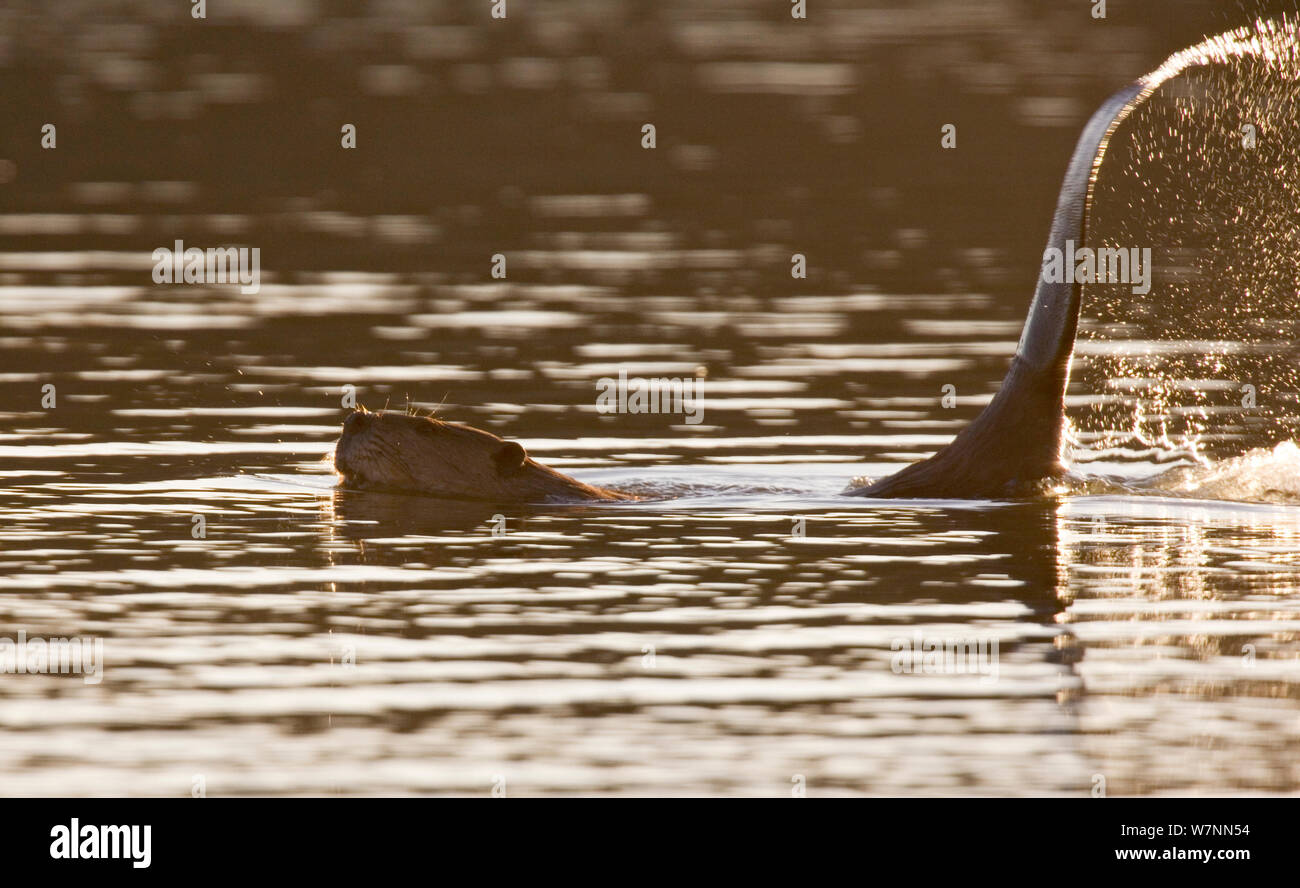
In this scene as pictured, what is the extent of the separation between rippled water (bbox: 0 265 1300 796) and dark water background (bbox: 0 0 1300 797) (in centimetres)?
3

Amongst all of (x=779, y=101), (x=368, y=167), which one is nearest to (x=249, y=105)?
(x=368, y=167)

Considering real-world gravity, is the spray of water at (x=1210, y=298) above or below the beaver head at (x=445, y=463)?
above

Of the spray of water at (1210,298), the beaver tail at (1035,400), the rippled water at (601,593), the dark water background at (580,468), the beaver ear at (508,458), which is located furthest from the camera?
the spray of water at (1210,298)

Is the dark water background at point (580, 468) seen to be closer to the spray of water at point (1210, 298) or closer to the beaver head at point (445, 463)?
the beaver head at point (445, 463)

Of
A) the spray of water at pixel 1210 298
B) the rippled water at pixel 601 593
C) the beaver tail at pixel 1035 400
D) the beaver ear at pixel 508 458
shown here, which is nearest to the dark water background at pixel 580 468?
the rippled water at pixel 601 593

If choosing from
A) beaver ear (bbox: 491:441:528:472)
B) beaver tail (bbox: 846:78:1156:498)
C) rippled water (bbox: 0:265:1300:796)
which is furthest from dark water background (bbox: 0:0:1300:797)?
beaver ear (bbox: 491:441:528:472)

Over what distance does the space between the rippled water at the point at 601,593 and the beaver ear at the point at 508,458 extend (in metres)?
0.30

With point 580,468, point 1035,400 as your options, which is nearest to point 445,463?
point 580,468

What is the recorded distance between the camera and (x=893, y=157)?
2784cm

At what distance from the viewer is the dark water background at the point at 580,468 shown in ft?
28.6

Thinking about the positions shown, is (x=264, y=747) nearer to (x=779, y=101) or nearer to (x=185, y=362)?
(x=185, y=362)

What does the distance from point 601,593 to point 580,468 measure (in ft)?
11.9

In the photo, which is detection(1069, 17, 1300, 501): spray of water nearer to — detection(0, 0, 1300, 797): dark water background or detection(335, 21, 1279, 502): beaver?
detection(335, 21, 1279, 502): beaver

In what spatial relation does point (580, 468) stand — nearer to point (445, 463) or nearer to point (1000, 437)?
point (445, 463)
